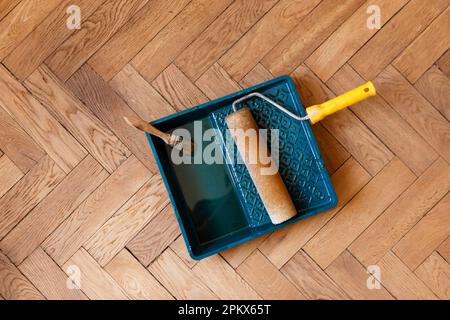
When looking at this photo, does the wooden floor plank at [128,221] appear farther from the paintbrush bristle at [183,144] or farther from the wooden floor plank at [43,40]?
the wooden floor plank at [43,40]

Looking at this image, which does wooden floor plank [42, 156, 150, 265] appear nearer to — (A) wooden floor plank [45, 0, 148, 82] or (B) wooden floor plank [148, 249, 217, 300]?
(B) wooden floor plank [148, 249, 217, 300]

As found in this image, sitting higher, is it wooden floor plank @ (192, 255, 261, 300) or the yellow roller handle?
the yellow roller handle

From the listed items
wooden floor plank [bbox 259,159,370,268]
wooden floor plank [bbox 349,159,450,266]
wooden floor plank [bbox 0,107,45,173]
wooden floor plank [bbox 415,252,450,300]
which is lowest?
wooden floor plank [bbox 415,252,450,300]

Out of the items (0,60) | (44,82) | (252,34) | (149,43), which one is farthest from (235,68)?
(0,60)

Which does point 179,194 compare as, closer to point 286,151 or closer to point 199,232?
point 199,232

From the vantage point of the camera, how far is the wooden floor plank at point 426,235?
3.23 ft

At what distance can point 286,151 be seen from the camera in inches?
37.6

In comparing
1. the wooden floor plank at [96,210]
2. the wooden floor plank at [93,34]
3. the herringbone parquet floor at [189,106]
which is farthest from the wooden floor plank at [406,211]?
the wooden floor plank at [93,34]

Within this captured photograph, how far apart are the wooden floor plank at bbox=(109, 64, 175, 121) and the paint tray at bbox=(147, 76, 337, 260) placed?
0.22 ft

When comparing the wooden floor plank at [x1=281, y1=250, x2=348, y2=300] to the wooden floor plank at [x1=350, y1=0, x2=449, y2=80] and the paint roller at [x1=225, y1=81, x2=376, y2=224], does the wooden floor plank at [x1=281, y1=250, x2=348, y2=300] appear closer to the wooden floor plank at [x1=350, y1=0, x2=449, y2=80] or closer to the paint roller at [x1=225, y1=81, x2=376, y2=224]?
the paint roller at [x1=225, y1=81, x2=376, y2=224]

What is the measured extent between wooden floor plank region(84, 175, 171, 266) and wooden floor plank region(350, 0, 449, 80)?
55 cm

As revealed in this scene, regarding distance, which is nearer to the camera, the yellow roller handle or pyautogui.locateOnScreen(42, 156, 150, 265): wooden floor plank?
the yellow roller handle

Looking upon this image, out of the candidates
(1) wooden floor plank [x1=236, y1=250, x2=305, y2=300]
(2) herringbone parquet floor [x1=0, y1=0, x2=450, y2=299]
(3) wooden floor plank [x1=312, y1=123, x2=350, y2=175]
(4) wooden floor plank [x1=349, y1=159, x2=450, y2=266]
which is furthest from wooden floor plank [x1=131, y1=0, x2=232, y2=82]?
(4) wooden floor plank [x1=349, y1=159, x2=450, y2=266]

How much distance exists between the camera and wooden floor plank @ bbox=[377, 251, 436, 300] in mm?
988
